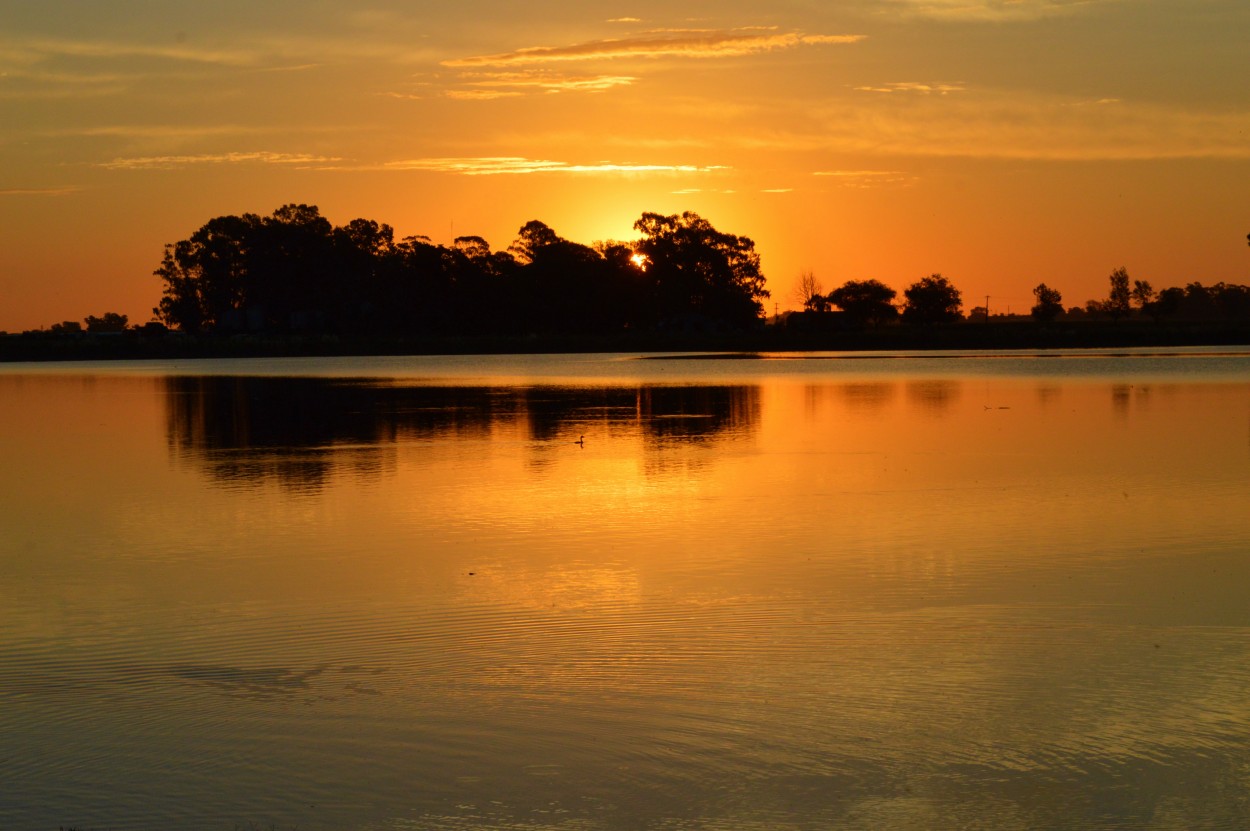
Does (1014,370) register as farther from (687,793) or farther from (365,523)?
(687,793)

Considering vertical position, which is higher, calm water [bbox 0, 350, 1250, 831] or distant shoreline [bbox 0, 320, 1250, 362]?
distant shoreline [bbox 0, 320, 1250, 362]

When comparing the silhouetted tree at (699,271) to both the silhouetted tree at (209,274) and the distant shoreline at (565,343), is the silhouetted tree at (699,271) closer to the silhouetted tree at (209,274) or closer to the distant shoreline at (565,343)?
the distant shoreline at (565,343)

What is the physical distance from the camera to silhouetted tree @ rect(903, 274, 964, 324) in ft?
570

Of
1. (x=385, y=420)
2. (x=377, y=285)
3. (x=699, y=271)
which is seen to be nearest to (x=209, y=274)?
(x=377, y=285)

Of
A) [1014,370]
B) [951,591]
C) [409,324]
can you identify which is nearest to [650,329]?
[409,324]

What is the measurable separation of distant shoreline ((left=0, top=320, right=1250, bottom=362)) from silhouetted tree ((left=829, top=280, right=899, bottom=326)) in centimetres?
2591

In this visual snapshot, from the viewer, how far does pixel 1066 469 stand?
74.6 ft

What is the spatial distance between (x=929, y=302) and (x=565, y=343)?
5662 cm

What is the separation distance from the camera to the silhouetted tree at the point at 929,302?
17388 centimetres

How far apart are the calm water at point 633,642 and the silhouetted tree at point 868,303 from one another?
153 metres

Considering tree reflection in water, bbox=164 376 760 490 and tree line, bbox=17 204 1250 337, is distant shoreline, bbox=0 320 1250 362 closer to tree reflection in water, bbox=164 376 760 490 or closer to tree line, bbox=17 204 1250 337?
tree line, bbox=17 204 1250 337

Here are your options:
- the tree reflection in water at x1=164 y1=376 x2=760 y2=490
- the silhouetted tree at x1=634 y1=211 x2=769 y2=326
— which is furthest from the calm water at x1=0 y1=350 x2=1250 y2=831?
the silhouetted tree at x1=634 y1=211 x2=769 y2=326

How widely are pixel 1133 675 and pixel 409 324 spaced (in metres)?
139

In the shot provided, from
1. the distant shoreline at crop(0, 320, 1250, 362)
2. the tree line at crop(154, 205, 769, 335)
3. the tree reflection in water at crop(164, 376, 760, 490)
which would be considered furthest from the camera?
the tree line at crop(154, 205, 769, 335)
